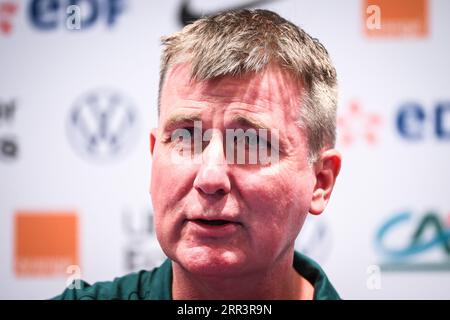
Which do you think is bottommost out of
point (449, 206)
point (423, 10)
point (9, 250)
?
point (9, 250)

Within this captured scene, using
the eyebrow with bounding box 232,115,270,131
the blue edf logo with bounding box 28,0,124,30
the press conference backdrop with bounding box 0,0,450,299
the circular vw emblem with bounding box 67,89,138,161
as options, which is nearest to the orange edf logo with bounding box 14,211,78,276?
the press conference backdrop with bounding box 0,0,450,299

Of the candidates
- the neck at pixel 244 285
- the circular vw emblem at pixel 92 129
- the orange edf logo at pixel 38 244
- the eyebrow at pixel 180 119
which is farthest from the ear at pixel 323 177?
the orange edf logo at pixel 38 244

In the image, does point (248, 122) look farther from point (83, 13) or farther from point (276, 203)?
point (83, 13)

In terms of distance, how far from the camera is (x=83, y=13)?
153cm

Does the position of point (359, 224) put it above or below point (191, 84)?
below

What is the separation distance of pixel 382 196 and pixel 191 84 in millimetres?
755

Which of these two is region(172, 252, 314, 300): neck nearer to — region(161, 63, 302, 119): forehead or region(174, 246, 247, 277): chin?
region(174, 246, 247, 277): chin

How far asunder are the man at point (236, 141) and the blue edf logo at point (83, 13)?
555 millimetres

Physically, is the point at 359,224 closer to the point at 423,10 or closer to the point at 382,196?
the point at 382,196

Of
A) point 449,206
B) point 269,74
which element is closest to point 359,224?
point 449,206

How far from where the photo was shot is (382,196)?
1.50 meters

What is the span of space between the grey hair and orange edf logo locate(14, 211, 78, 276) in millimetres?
678

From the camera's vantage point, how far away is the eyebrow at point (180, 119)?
3.28 feet

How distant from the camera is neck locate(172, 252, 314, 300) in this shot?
1.09m
